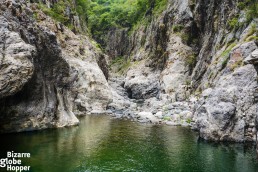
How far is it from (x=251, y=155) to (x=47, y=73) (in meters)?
22.4

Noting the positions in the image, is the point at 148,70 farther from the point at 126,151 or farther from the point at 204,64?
the point at 126,151

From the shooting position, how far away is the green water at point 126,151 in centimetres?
1923

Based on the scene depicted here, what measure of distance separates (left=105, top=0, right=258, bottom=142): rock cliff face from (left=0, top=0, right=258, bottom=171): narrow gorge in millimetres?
107

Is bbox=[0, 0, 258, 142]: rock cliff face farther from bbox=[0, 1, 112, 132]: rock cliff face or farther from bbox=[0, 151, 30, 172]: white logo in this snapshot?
bbox=[0, 151, 30, 172]: white logo

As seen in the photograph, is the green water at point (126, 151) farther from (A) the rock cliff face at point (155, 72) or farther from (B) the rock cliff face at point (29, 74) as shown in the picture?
(A) the rock cliff face at point (155, 72)

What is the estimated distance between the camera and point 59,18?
5703 centimetres

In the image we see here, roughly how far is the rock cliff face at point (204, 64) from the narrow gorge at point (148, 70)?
4.2 inches

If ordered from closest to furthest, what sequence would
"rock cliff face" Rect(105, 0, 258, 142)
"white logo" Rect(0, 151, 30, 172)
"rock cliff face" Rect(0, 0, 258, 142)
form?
1. "white logo" Rect(0, 151, 30, 172)
2. "rock cliff face" Rect(0, 0, 258, 142)
3. "rock cliff face" Rect(105, 0, 258, 142)

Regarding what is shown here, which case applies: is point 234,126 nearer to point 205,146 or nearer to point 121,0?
point 205,146

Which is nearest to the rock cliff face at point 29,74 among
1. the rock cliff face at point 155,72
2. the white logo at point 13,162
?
the rock cliff face at point 155,72

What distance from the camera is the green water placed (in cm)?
1923

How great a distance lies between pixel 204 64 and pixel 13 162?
38063 mm

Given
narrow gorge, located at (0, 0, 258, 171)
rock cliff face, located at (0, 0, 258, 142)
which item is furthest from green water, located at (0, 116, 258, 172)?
narrow gorge, located at (0, 0, 258, 171)

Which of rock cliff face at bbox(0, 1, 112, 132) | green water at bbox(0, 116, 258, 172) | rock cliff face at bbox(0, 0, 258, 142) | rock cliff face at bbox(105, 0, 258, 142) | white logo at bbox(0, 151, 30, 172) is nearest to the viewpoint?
white logo at bbox(0, 151, 30, 172)
